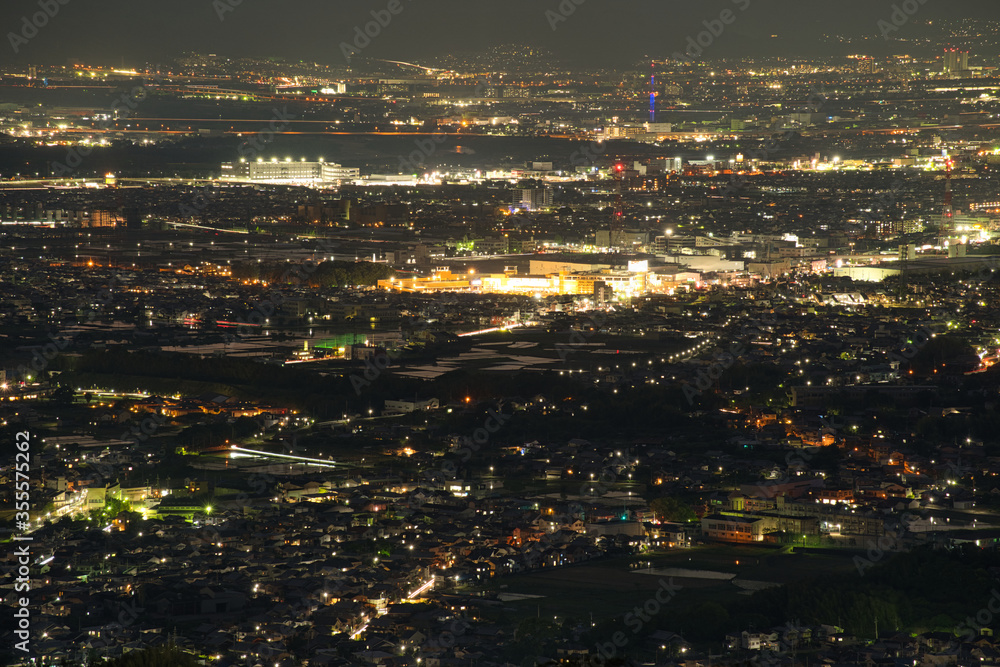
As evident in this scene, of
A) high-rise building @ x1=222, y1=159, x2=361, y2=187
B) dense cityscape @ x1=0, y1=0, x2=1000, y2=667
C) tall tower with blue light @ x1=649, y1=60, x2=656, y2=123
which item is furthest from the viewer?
tall tower with blue light @ x1=649, y1=60, x2=656, y2=123

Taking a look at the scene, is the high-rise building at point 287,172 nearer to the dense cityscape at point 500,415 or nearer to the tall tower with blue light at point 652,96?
the dense cityscape at point 500,415

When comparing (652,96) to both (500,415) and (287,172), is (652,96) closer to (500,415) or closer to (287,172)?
(287,172)

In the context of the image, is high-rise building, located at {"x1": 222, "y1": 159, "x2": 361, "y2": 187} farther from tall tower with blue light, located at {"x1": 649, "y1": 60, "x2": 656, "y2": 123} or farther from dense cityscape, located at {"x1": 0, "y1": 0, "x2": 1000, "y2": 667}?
tall tower with blue light, located at {"x1": 649, "y1": 60, "x2": 656, "y2": 123}

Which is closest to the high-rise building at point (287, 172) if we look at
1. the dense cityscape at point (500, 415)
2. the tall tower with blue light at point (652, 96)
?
the dense cityscape at point (500, 415)

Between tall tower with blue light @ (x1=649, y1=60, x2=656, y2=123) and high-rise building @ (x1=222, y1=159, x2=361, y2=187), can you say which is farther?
tall tower with blue light @ (x1=649, y1=60, x2=656, y2=123)

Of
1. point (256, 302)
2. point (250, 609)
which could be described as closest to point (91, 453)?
point (250, 609)

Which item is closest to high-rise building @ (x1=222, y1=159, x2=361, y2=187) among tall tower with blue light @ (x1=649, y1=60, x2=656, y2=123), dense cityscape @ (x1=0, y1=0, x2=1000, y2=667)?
dense cityscape @ (x1=0, y1=0, x2=1000, y2=667)
